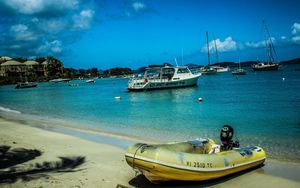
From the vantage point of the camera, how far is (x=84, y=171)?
10484mm

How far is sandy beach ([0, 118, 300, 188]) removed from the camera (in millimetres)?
9398

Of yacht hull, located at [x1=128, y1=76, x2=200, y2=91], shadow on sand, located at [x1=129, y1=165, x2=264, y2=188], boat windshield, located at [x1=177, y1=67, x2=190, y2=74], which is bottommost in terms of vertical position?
shadow on sand, located at [x1=129, y1=165, x2=264, y2=188]

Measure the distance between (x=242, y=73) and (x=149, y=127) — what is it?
98768mm

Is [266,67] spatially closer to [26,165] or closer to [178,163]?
[26,165]

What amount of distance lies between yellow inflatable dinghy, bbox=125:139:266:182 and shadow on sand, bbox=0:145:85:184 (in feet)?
8.86

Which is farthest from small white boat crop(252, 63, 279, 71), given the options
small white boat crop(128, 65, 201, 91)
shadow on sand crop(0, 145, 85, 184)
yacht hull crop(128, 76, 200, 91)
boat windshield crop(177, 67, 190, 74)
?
shadow on sand crop(0, 145, 85, 184)

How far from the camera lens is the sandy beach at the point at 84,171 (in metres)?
9.40

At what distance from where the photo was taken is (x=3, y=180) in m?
9.15

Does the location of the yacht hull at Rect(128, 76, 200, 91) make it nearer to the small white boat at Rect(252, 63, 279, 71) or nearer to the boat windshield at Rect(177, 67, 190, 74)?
the boat windshield at Rect(177, 67, 190, 74)

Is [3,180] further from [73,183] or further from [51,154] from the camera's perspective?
[51,154]

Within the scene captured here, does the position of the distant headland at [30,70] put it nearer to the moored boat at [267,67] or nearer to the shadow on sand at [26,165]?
the moored boat at [267,67]

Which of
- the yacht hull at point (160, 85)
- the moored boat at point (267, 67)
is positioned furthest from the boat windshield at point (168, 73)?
the moored boat at point (267, 67)

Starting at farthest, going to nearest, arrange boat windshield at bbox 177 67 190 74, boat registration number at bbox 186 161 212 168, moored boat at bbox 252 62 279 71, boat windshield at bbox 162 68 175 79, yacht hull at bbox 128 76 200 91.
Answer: moored boat at bbox 252 62 279 71 → boat windshield at bbox 177 67 190 74 → boat windshield at bbox 162 68 175 79 → yacht hull at bbox 128 76 200 91 → boat registration number at bbox 186 161 212 168

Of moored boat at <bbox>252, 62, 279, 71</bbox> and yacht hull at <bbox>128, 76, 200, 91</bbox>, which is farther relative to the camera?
moored boat at <bbox>252, 62, 279, 71</bbox>
